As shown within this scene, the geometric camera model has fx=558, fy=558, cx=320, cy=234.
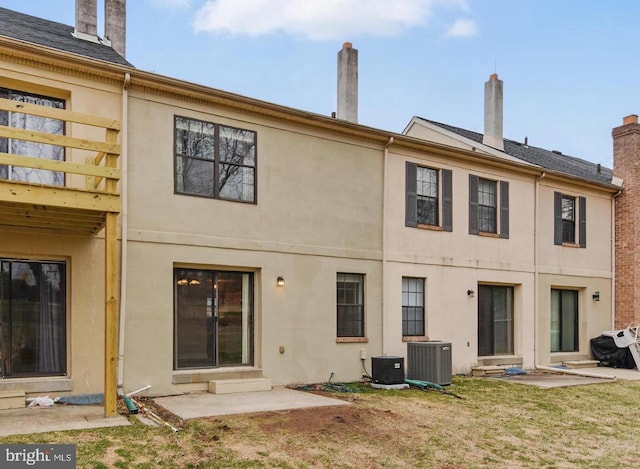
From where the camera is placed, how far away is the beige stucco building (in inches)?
328

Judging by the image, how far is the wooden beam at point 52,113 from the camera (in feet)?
22.7

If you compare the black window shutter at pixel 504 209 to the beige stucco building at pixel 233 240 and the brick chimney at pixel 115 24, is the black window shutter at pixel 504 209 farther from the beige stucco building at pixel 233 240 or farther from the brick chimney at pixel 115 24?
the brick chimney at pixel 115 24

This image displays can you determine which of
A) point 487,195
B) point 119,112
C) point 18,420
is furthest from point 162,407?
point 487,195

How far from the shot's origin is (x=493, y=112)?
651 inches

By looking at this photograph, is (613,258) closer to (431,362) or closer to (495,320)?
(495,320)

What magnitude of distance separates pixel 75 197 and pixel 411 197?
25.5 ft

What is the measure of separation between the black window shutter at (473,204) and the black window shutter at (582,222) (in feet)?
13.9

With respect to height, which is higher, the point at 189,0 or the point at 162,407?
the point at 189,0

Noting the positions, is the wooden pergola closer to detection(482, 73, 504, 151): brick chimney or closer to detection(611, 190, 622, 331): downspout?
detection(482, 73, 504, 151): brick chimney

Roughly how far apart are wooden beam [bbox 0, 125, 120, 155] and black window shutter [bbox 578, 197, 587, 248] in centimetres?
1355

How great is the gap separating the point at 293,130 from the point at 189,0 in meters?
13.1

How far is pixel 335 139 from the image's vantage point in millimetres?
11766

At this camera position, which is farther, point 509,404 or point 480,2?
point 480,2

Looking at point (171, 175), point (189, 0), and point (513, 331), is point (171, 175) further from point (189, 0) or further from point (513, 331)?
point (189, 0)
